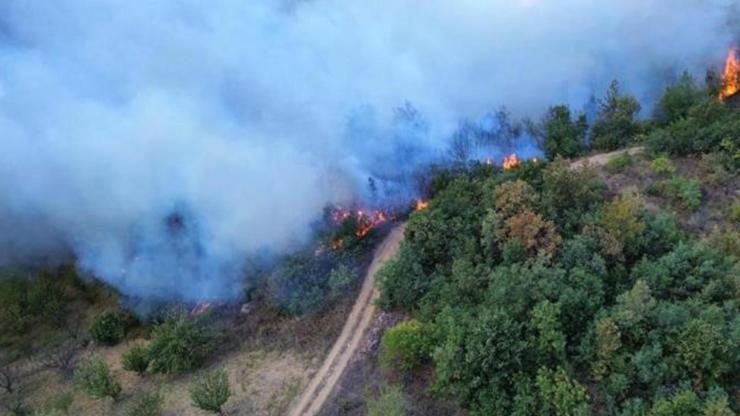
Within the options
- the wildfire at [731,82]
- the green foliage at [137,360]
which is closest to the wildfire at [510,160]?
the wildfire at [731,82]

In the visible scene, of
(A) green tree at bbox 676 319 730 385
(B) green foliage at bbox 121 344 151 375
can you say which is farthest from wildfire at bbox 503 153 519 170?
(B) green foliage at bbox 121 344 151 375

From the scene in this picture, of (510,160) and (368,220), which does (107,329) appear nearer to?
(368,220)

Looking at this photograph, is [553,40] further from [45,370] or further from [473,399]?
[45,370]

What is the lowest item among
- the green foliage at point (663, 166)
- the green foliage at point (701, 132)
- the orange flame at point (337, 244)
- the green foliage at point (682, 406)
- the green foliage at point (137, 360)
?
the green foliage at point (682, 406)

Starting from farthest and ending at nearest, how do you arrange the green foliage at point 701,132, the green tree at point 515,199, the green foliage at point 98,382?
the green foliage at point 701,132, the green foliage at point 98,382, the green tree at point 515,199

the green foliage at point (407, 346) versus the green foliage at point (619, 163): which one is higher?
the green foliage at point (619, 163)

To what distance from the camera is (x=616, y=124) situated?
47375mm

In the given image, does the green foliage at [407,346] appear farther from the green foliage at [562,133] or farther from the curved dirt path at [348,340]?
the green foliage at [562,133]

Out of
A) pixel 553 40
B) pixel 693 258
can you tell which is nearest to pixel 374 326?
pixel 693 258

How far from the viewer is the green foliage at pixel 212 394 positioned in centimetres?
3378

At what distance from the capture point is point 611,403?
28828 millimetres

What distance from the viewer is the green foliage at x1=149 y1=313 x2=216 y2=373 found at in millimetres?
38969

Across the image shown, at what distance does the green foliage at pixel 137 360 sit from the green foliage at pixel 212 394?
20.4 feet

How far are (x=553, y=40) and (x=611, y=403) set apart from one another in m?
33.1
